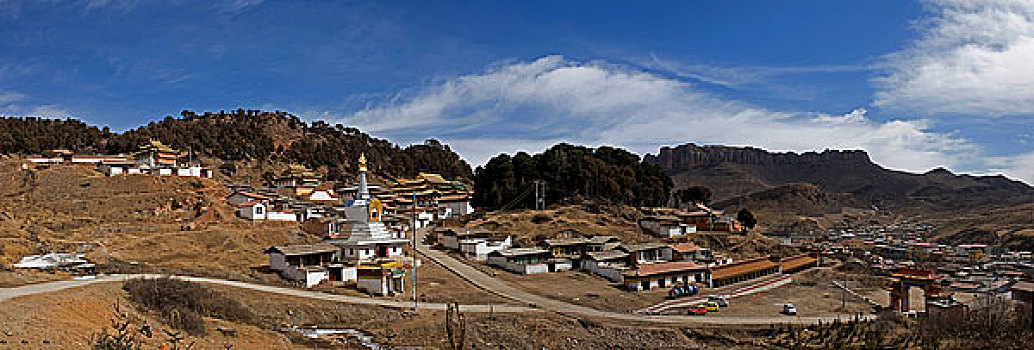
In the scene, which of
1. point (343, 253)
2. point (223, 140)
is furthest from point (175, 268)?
point (223, 140)

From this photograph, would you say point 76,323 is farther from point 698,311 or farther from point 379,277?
point 698,311

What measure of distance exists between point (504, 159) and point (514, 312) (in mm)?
54028

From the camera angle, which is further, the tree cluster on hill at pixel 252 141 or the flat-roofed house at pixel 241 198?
the tree cluster on hill at pixel 252 141

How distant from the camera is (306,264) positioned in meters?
39.0

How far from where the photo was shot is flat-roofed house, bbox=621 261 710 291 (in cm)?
4516

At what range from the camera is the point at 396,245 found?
4622 cm

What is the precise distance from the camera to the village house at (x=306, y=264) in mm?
37031

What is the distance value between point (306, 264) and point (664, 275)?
82.2ft

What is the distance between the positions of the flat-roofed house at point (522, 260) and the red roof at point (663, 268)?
6.68 metres

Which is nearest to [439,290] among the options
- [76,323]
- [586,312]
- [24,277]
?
[586,312]

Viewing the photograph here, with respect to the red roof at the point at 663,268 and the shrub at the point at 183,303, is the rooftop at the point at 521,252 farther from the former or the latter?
the shrub at the point at 183,303

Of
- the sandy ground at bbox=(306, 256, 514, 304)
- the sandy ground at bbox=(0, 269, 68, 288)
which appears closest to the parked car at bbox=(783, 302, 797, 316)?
the sandy ground at bbox=(306, 256, 514, 304)

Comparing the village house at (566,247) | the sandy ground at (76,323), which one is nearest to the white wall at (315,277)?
the sandy ground at (76,323)

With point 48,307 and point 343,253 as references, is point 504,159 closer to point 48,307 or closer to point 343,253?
point 343,253
